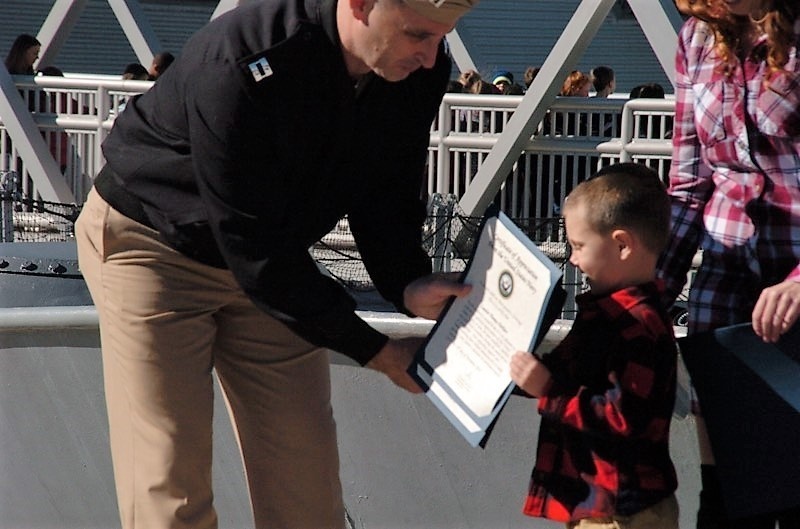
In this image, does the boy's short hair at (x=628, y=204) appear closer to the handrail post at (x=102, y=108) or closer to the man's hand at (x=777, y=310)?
the man's hand at (x=777, y=310)

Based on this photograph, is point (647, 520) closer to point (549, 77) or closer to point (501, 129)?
point (549, 77)

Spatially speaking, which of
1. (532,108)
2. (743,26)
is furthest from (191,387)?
(532,108)

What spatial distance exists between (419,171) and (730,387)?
92 cm

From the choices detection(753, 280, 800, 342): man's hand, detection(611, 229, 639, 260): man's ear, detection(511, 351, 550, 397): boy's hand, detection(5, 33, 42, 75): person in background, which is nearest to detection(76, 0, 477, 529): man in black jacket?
detection(511, 351, 550, 397): boy's hand

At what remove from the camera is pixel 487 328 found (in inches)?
121

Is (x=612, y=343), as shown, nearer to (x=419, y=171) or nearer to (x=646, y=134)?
(x=419, y=171)

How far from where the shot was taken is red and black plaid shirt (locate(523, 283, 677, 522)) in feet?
9.78

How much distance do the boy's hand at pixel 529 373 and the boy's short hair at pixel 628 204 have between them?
34 cm

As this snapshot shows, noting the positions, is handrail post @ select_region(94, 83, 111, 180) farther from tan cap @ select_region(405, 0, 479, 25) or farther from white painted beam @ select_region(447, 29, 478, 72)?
tan cap @ select_region(405, 0, 479, 25)

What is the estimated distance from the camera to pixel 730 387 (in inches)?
125

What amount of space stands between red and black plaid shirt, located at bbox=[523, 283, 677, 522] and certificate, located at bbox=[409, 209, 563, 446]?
0.43 feet

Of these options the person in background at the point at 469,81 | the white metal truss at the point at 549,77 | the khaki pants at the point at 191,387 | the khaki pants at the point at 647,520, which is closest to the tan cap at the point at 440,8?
the khaki pants at the point at 191,387

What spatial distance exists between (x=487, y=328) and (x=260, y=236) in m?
0.54

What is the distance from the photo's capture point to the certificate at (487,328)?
9.58ft
